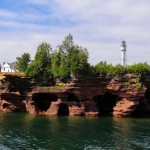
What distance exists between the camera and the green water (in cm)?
4037

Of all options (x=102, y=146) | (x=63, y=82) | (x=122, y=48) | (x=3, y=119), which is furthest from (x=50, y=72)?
(x=122, y=48)

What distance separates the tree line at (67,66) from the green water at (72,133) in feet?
34.2

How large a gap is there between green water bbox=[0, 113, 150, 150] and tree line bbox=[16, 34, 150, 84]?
1042 centimetres

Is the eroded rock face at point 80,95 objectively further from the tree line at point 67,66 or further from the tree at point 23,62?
the tree at point 23,62

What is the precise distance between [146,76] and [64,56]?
17345mm

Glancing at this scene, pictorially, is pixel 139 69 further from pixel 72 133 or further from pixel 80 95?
pixel 72 133

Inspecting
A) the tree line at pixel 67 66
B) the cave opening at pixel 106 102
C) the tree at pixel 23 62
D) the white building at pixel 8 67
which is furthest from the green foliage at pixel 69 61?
the white building at pixel 8 67

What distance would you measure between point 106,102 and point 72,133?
27.9 metres

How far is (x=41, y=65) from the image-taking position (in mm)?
74375

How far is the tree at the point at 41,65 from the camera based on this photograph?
73562 mm

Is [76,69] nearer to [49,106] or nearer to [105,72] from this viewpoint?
[105,72]

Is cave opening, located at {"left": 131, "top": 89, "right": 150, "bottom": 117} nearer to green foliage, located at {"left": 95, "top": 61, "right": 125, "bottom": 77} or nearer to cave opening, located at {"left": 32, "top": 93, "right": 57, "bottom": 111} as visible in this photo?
green foliage, located at {"left": 95, "top": 61, "right": 125, "bottom": 77}

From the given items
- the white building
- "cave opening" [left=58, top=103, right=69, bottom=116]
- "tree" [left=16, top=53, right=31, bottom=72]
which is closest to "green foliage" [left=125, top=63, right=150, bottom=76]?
"cave opening" [left=58, top=103, right=69, bottom=116]

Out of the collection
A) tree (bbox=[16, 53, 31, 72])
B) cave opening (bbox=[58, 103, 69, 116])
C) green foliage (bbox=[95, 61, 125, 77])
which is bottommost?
cave opening (bbox=[58, 103, 69, 116])
